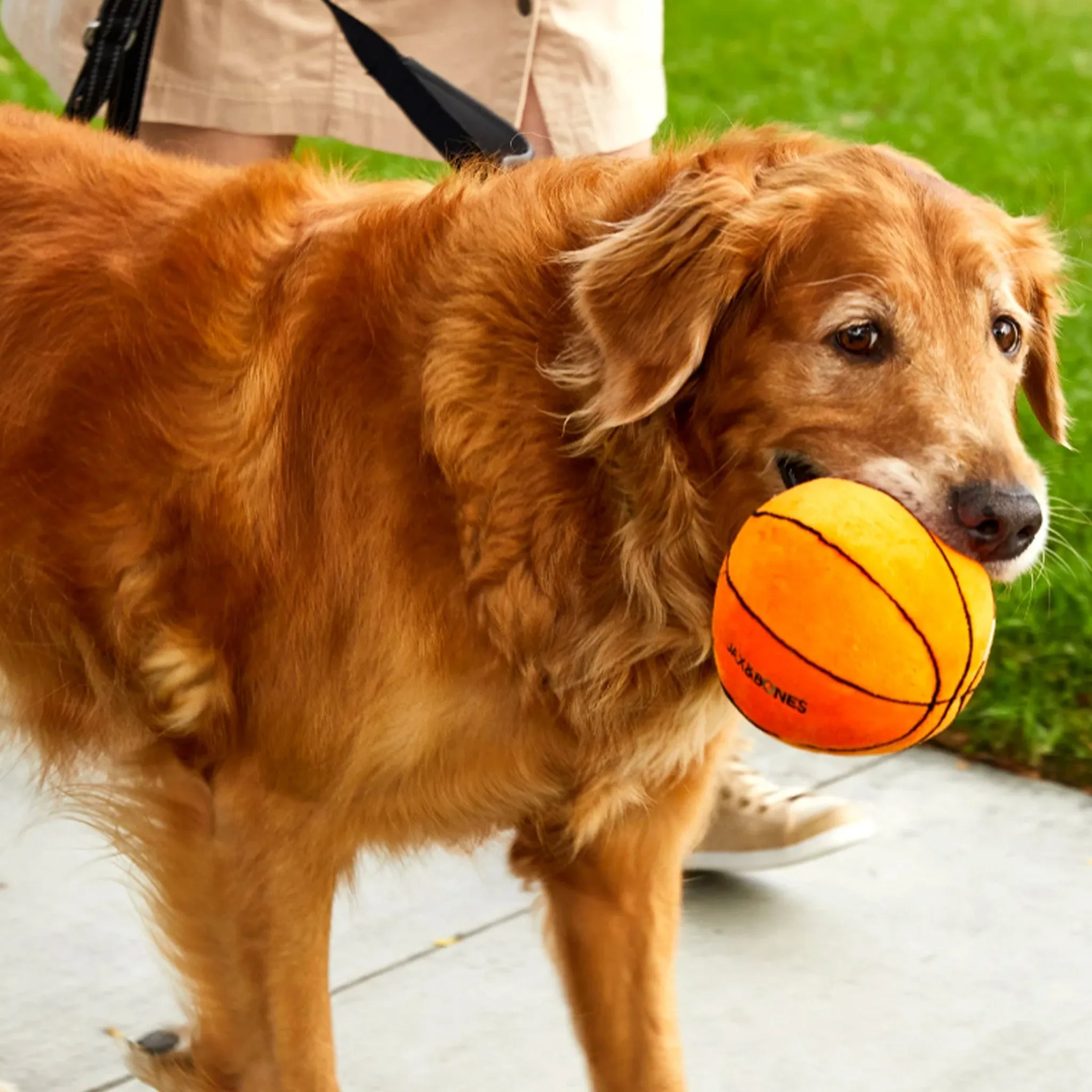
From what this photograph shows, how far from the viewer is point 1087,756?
421 centimetres

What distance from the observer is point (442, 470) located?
8.25ft

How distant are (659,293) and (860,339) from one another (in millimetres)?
293

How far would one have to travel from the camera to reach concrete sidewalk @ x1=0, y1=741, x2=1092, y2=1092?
316 centimetres

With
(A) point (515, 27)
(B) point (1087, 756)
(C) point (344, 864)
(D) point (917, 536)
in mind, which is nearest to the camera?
(D) point (917, 536)

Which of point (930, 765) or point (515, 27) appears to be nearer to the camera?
point (515, 27)

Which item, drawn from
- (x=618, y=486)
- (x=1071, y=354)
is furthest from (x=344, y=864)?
(x=1071, y=354)

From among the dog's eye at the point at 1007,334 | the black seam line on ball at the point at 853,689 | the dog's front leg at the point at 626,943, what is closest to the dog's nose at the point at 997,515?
the black seam line on ball at the point at 853,689

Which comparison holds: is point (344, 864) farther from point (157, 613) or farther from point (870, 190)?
point (870, 190)

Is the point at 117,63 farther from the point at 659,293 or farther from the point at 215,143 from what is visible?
the point at 659,293

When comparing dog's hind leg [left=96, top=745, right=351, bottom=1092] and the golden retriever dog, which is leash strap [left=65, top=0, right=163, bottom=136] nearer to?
the golden retriever dog

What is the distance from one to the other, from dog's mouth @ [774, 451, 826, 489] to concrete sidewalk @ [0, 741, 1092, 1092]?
0.99 metres

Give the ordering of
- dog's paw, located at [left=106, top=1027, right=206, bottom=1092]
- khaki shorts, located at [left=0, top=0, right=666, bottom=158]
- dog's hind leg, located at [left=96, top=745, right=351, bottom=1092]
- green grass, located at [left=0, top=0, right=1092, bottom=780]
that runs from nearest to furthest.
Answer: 1. dog's hind leg, located at [left=96, top=745, right=351, bottom=1092]
2. dog's paw, located at [left=106, top=1027, right=206, bottom=1092]
3. khaki shorts, located at [left=0, top=0, right=666, bottom=158]
4. green grass, located at [left=0, top=0, right=1092, bottom=780]

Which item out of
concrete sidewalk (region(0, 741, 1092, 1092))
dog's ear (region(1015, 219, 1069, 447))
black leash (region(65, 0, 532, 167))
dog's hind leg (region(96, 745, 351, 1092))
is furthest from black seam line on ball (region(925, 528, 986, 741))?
black leash (region(65, 0, 532, 167))

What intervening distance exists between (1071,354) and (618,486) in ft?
14.2
